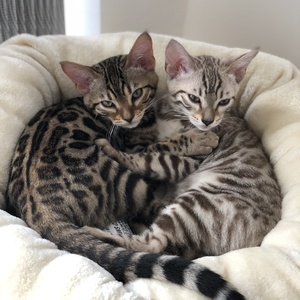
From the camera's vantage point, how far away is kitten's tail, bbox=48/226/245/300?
44.8 inches

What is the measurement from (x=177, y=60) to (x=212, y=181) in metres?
0.54

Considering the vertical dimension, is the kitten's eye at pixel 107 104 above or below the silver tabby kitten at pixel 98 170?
above

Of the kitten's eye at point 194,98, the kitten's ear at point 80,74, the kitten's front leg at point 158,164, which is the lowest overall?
the kitten's front leg at point 158,164

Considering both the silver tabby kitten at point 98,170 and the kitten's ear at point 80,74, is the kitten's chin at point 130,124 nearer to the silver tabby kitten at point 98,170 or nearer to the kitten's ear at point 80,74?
the silver tabby kitten at point 98,170

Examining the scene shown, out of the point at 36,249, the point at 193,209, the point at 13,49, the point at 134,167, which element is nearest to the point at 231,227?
the point at 193,209

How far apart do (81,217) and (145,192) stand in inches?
10.9

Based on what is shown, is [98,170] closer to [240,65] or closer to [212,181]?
[212,181]

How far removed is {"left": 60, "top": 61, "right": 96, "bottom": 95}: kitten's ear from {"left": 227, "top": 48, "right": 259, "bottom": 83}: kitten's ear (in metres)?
0.57

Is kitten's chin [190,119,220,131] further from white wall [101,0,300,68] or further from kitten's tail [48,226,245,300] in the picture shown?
white wall [101,0,300,68]

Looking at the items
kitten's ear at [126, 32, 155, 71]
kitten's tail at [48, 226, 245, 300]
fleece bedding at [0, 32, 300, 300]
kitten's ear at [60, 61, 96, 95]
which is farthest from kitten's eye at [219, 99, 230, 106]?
kitten's tail at [48, 226, 245, 300]

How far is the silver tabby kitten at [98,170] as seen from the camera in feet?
4.07

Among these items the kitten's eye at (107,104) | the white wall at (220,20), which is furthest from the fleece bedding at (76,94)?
the white wall at (220,20)

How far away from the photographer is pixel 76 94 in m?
2.04

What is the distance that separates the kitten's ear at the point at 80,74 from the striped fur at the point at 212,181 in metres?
0.32
